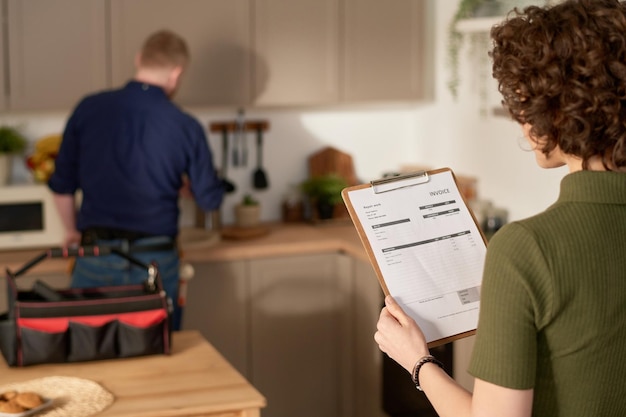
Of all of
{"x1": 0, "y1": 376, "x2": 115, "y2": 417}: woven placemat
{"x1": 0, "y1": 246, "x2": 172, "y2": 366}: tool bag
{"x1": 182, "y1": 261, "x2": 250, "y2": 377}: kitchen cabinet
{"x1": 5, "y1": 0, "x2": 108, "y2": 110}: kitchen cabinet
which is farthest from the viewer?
{"x1": 182, "y1": 261, "x2": 250, "y2": 377}: kitchen cabinet

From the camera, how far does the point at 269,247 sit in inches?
171

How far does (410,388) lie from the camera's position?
405 cm

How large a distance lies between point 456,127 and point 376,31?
1.88 feet

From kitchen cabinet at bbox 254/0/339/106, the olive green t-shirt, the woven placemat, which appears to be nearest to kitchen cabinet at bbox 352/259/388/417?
kitchen cabinet at bbox 254/0/339/106

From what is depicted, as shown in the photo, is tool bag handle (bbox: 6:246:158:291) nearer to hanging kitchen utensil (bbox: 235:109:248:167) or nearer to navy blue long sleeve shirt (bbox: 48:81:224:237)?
navy blue long sleeve shirt (bbox: 48:81:224:237)

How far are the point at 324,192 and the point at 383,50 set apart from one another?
0.71 metres

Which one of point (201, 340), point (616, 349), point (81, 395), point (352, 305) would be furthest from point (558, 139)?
point (352, 305)

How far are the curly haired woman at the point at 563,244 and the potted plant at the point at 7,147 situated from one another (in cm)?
318

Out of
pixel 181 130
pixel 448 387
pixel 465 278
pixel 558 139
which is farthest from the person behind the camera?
pixel 181 130

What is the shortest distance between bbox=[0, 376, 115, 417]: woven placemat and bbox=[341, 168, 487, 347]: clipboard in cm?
85

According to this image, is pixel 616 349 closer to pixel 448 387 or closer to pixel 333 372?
pixel 448 387

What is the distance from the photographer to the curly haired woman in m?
1.44

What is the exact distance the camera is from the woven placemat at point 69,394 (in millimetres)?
2273

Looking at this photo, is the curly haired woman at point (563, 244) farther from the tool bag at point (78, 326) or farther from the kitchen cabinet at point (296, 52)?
the kitchen cabinet at point (296, 52)
